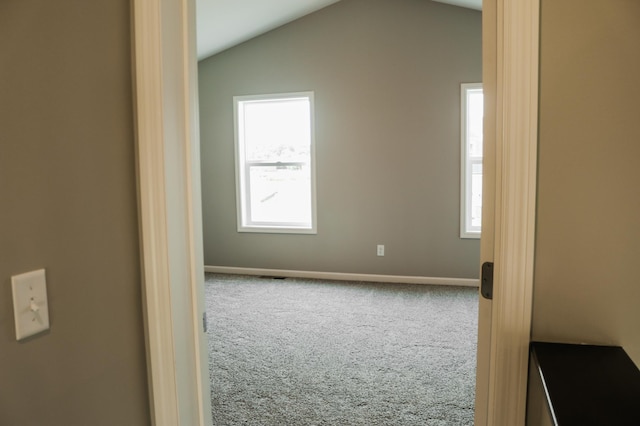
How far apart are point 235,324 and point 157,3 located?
2.94 meters

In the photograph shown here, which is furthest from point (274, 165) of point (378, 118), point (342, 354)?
point (342, 354)

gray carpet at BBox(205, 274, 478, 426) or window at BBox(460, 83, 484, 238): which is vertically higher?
window at BBox(460, 83, 484, 238)

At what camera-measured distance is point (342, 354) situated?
280 cm

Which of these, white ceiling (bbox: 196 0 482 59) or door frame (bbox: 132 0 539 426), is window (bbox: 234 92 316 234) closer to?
white ceiling (bbox: 196 0 482 59)

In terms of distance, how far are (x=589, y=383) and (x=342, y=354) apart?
2.23m

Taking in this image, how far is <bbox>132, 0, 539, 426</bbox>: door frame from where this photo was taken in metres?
0.81

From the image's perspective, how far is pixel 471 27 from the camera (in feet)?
13.2

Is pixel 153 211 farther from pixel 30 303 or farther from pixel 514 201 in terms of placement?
pixel 514 201

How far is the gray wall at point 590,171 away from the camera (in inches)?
30.7

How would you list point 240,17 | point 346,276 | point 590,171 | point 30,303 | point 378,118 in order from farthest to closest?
point 346,276 < point 378,118 < point 240,17 < point 590,171 < point 30,303

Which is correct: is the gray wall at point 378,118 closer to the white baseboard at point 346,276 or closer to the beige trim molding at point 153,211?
the white baseboard at point 346,276

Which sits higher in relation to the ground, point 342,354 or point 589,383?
point 589,383

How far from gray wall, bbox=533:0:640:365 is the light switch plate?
39.2 inches

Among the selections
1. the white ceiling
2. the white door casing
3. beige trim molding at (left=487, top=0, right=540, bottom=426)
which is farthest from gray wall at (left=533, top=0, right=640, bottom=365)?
the white ceiling
